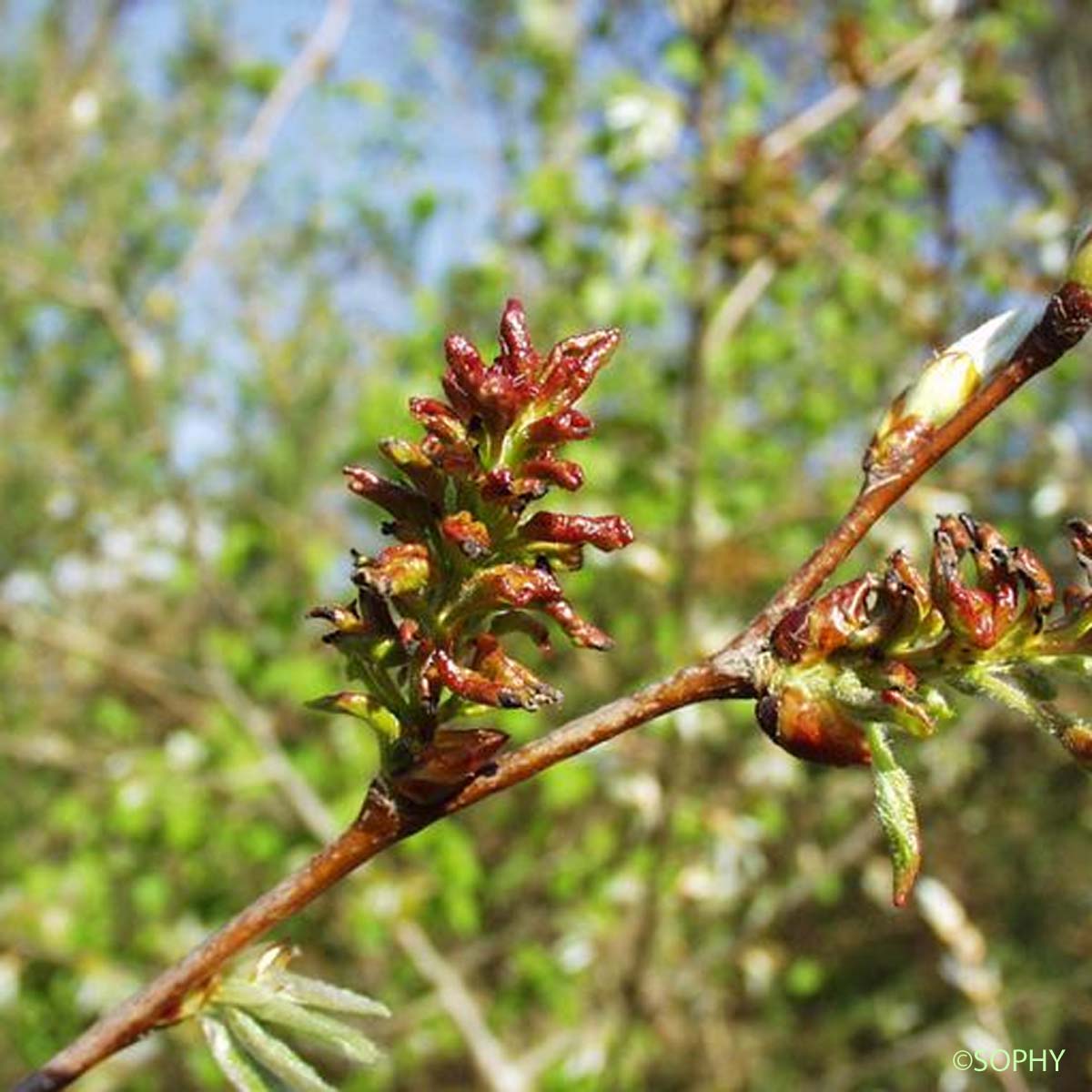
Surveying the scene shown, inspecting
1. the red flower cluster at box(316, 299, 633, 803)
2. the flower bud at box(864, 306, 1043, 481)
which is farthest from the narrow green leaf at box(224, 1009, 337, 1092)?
the flower bud at box(864, 306, 1043, 481)

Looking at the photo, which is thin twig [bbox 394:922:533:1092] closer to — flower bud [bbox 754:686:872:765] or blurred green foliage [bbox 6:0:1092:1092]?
blurred green foliage [bbox 6:0:1092:1092]

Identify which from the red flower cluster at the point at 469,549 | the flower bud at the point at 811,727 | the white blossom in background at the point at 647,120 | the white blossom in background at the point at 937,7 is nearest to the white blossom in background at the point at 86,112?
the white blossom in background at the point at 647,120

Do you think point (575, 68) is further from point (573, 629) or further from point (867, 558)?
point (573, 629)

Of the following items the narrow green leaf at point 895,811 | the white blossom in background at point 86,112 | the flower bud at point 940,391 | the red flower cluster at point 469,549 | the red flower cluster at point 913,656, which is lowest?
the narrow green leaf at point 895,811

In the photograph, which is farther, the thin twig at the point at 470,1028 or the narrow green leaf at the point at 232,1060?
the thin twig at the point at 470,1028

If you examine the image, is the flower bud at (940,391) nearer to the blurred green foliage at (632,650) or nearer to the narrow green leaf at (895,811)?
the narrow green leaf at (895,811)
